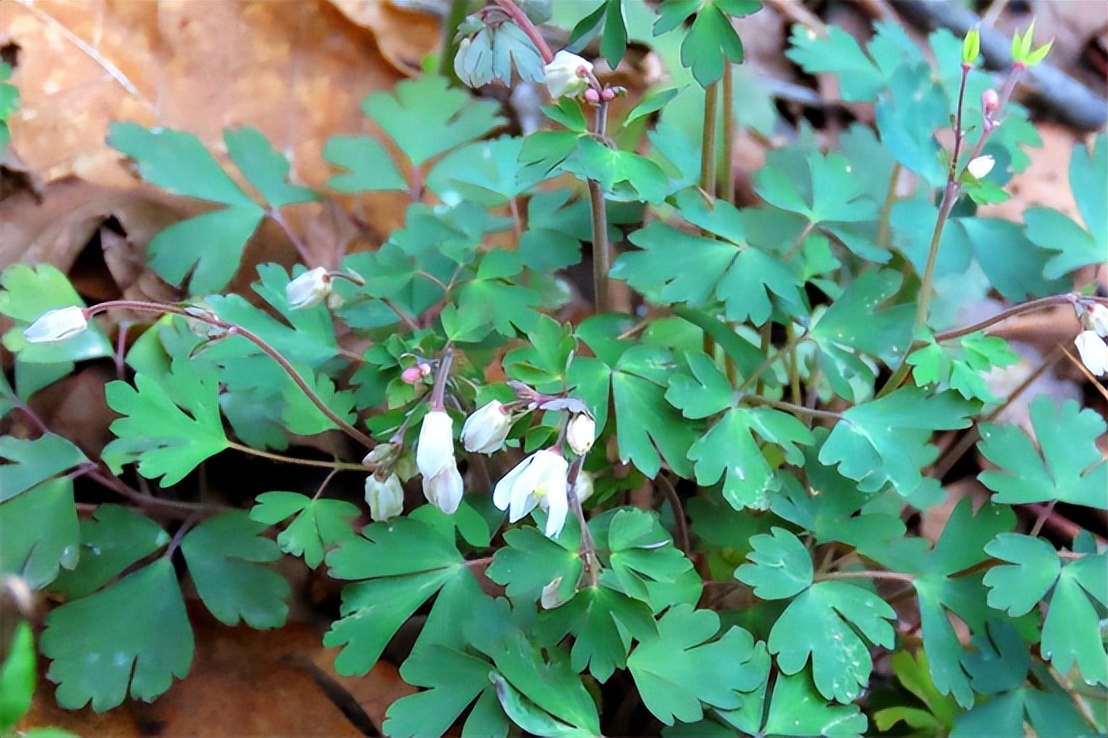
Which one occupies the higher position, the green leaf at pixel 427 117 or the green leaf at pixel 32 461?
the green leaf at pixel 427 117

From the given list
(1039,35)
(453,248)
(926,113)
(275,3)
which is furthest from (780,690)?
(1039,35)

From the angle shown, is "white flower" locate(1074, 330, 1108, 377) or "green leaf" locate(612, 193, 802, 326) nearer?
"white flower" locate(1074, 330, 1108, 377)

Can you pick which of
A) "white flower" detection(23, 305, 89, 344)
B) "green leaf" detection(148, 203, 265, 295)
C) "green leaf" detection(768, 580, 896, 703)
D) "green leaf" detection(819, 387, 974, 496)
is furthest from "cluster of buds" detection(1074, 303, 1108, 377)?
"green leaf" detection(148, 203, 265, 295)

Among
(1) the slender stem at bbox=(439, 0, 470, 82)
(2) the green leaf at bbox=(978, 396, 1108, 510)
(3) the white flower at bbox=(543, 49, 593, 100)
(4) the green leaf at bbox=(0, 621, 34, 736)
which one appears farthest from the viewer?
(1) the slender stem at bbox=(439, 0, 470, 82)

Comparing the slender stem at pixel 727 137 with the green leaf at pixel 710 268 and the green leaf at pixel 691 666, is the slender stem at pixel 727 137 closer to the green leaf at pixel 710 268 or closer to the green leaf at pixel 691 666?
the green leaf at pixel 710 268

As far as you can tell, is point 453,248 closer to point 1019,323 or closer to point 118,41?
point 118,41

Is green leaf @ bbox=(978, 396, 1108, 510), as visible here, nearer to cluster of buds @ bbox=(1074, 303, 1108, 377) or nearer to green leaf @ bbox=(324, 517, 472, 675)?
cluster of buds @ bbox=(1074, 303, 1108, 377)

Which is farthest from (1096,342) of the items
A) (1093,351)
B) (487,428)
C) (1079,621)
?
(487,428)

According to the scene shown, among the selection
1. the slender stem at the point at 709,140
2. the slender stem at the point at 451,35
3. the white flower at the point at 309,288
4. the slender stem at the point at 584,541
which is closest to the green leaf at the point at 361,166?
the slender stem at the point at 451,35
